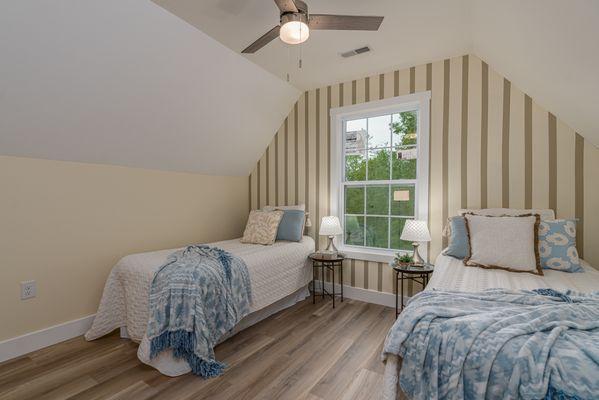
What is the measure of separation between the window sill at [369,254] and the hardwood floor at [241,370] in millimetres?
735

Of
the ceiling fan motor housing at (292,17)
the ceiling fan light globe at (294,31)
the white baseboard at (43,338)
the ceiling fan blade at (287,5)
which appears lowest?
the white baseboard at (43,338)

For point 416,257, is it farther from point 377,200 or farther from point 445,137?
point 445,137

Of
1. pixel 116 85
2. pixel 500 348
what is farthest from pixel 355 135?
pixel 500 348

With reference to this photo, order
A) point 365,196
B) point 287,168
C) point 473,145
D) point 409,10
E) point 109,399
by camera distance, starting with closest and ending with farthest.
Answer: point 109,399 < point 409,10 < point 473,145 < point 365,196 < point 287,168

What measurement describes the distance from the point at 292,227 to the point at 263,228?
34 cm

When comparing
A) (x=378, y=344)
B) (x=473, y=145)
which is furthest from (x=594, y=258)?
(x=378, y=344)

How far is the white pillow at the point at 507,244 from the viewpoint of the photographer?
2.12 metres

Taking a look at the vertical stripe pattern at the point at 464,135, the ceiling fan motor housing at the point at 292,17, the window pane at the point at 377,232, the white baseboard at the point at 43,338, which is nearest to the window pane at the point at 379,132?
the vertical stripe pattern at the point at 464,135

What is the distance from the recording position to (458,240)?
2490 millimetres

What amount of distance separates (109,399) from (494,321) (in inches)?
83.0

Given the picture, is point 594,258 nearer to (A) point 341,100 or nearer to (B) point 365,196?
(B) point 365,196

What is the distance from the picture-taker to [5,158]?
7.10 ft

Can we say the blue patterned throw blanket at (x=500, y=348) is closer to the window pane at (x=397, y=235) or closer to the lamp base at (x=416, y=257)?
the lamp base at (x=416, y=257)

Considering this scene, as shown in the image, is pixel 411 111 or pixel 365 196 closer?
pixel 411 111
